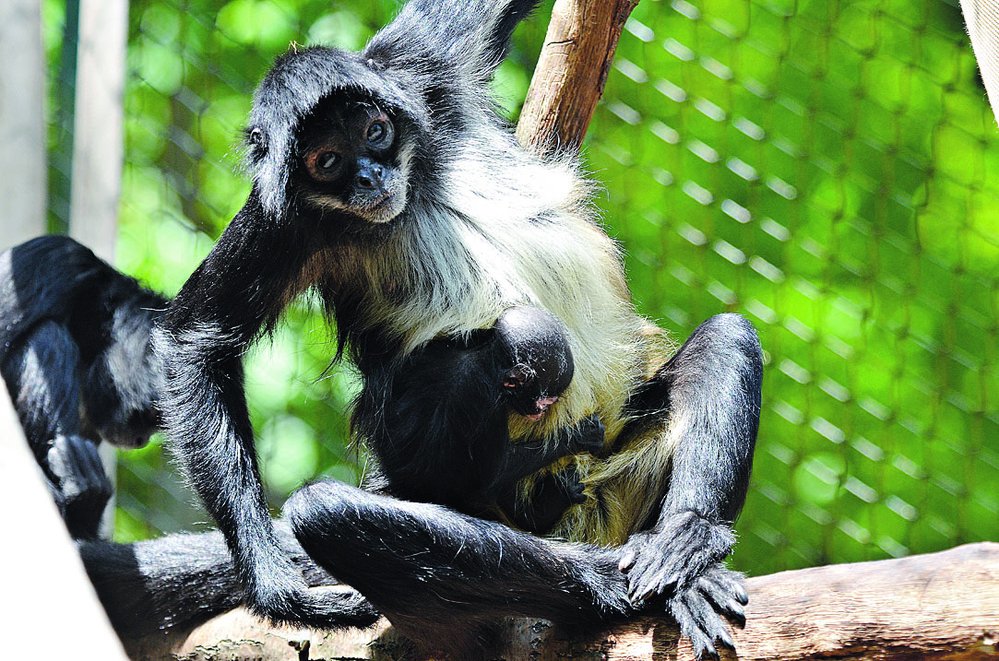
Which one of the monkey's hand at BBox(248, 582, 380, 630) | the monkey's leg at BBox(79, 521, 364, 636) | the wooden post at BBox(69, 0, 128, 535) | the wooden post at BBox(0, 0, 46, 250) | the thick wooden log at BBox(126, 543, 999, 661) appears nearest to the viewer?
the thick wooden log at BBox(126, 543, 999, 661)

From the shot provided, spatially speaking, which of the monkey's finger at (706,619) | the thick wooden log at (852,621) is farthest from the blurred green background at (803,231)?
the monkey's finger at (706,619)

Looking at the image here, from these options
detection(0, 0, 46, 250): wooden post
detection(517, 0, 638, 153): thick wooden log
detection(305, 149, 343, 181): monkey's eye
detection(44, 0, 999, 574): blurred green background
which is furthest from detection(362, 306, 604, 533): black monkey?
detection(44, 0, 999, 574): blurred green background

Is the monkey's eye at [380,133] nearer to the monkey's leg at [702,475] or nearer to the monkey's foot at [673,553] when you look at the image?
the monkey's leg at [702,475]

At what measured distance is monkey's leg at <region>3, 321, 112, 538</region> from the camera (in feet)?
11.0

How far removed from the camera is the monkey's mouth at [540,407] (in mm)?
2834

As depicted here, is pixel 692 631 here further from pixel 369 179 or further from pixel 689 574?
pixel 369 179

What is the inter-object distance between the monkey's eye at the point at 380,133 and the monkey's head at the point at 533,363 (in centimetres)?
56

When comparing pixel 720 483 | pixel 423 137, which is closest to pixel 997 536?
pixel 720 483

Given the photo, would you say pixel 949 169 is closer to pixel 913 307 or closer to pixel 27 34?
pixel 913 307

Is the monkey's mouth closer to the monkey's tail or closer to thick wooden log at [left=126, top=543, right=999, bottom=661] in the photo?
thick wooden log at [left=126, top=543, right=999, bottom=661]

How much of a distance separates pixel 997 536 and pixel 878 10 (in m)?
2.65

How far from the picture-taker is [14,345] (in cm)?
356

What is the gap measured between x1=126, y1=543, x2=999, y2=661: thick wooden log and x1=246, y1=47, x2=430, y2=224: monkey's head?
3.65 feet

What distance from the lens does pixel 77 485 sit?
11.0ft
